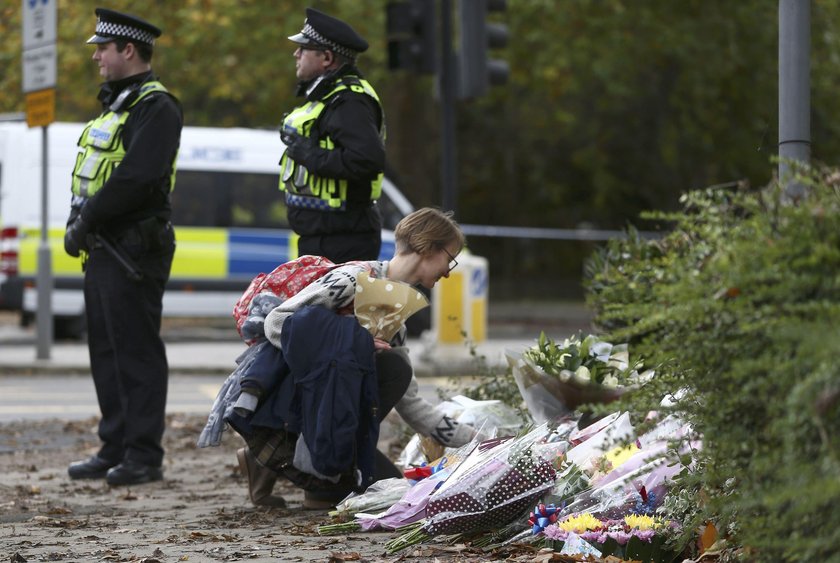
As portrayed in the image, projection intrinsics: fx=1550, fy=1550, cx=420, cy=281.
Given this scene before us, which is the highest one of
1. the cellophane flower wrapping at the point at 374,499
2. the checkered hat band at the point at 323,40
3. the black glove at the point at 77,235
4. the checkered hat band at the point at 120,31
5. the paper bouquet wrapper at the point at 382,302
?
the checkered hat band at the point at 120,31

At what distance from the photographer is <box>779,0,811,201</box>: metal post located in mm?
4293

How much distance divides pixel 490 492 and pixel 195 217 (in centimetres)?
1404

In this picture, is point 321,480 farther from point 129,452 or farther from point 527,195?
point 527,195

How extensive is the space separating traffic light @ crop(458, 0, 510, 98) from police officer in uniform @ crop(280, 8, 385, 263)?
5.89 metres

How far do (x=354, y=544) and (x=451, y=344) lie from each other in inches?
363

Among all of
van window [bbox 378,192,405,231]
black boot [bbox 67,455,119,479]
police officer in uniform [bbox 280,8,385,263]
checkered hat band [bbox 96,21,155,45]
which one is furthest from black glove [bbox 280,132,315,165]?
van window [bbox 378,192,405,231]

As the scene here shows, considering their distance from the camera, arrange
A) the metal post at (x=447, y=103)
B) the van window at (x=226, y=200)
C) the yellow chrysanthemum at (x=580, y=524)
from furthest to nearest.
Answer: the van window at (x=226, y=200) → the metal post at (x=447, y=103) → the yellow chrysanthemum at (x=580, y=524)

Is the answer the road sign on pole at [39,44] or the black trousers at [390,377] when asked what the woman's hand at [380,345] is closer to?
the black trousers at [390,377]

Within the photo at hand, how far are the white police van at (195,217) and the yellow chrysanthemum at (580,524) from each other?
1272 centimetres

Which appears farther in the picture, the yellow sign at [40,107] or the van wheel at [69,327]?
the van wheel at [69,327]

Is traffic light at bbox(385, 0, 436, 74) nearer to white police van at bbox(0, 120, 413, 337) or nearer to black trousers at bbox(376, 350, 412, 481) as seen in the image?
white police van at bbox(0, 120, 413, 337)

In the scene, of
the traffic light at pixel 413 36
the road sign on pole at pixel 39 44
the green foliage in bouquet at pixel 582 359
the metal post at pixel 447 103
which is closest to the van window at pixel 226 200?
the metal post at pixel 447 103

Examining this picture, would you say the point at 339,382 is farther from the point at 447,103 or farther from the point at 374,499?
the point at 447,103

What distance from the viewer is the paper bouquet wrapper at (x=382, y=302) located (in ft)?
17.0
